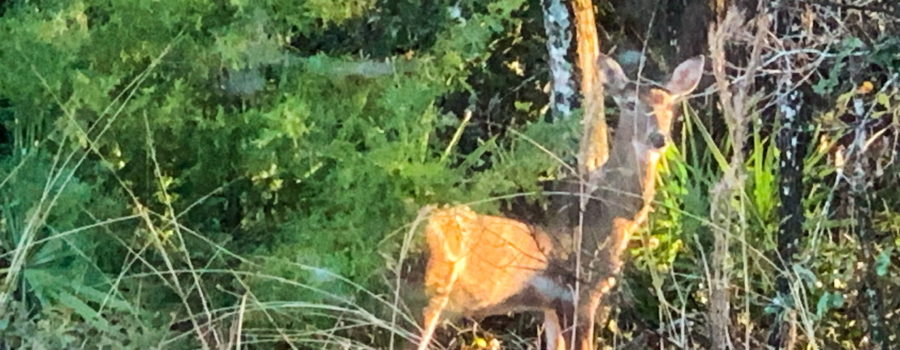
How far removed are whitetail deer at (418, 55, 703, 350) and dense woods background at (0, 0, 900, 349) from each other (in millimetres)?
86

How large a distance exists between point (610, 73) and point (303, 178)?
72 centimetres

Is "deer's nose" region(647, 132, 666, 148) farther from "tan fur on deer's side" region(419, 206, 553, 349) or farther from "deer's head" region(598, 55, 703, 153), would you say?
"tan fur on deer's side" region(419, 206, 553, 349)

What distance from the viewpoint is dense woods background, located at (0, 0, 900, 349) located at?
2467mm

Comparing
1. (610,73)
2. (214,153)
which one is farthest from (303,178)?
(610,73)

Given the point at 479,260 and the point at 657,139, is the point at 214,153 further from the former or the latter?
the point at 657,139

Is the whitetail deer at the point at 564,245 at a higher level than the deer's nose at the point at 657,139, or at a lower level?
lower

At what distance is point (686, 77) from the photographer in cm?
266

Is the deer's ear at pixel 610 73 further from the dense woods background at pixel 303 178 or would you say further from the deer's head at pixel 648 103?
the dense woods background at pixel 303 178

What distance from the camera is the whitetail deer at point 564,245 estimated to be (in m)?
2.53

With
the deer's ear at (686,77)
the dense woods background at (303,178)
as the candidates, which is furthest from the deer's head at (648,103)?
the dense woods background at (303,178)

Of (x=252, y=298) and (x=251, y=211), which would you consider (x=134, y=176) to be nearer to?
(x=251, y=211)

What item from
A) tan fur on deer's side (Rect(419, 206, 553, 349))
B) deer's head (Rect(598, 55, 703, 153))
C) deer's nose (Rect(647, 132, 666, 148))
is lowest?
tan fur on deer's side (Rect(419, 206, 553, 349))

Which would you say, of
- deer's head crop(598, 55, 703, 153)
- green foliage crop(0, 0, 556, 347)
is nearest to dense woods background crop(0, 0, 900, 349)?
green foliage crop(0, 0, 556, 347)

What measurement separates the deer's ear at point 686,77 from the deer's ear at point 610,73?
4.5 inches
